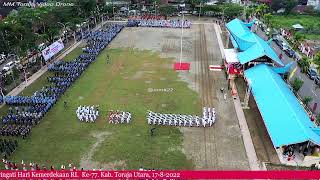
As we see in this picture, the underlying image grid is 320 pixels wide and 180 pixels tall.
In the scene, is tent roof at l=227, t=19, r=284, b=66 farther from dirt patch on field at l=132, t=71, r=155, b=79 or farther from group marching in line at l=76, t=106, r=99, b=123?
group marching in line at l=76, t=106, r=99, b=123

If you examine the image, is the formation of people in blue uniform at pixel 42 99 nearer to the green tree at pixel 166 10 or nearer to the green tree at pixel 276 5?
the green tree at pixel 166 10

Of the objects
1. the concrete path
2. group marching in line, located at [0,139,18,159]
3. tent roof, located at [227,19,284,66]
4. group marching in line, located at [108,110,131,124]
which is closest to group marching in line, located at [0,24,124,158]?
group marching in line, located at [0,139,18,159]

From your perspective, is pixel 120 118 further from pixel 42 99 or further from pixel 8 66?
pixel 8 66

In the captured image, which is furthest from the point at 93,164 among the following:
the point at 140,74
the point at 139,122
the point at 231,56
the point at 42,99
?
the point at 231,56

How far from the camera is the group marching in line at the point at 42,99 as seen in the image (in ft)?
110

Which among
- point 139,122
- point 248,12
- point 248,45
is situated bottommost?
point 139,122

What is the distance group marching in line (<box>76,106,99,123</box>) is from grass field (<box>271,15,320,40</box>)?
4981 cm

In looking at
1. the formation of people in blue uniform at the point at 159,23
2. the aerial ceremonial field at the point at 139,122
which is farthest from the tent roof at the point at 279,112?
the formation of people in blue uniform at the point at 159,23

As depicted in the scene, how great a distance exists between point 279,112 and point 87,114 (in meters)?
18.1

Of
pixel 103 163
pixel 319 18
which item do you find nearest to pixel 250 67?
pixel 103 163

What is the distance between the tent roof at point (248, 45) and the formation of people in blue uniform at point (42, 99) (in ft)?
68.9

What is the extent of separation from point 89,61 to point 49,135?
63.8ft

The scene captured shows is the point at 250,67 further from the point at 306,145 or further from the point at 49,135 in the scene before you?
the point at 49,135

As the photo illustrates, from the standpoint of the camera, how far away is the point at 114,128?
3366 cm
